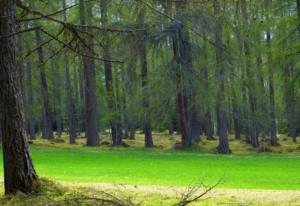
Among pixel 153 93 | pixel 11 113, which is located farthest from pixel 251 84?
pixel 11 113

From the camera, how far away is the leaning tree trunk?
9.13 metres

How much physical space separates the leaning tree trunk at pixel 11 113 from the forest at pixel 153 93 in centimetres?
2

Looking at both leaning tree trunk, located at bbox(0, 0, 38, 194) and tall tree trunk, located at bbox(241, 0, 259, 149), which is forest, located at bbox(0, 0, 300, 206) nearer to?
leaning tree trunk, located at bbox(0, 0, 38, 194)

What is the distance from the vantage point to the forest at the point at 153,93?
30.3 ft

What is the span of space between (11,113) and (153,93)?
2406 centimetres

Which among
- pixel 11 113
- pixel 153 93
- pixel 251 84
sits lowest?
pixel 11 113

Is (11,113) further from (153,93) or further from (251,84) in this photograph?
(251,84)

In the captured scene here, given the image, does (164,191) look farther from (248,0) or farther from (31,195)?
(248,0)

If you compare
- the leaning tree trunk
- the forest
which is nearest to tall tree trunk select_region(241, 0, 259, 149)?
the forest

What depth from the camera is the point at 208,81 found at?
1280 inches

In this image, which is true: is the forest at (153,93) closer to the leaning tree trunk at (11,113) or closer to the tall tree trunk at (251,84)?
the leaning tree trunk at (11,113)

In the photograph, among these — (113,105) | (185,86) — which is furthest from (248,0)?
(113,105)

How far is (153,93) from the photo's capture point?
33062mm

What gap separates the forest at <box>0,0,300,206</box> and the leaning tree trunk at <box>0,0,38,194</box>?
0.7 inches
